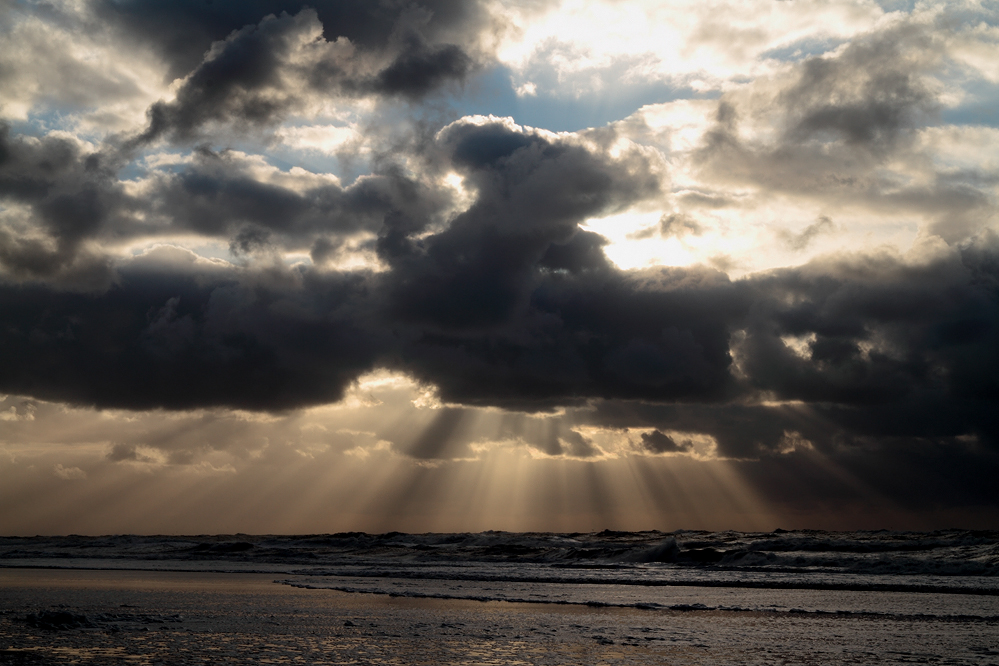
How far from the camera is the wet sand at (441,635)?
12164 millimetres

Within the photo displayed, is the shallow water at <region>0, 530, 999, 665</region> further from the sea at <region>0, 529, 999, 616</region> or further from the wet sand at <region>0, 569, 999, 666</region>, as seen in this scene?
the sea at <region>0, 529, 999, 616</region>

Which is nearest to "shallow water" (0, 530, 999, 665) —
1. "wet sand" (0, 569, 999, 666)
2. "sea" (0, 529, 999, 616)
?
"wet sand" (0, 569, 999, 666)

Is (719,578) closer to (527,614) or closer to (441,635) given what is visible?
(527,614)

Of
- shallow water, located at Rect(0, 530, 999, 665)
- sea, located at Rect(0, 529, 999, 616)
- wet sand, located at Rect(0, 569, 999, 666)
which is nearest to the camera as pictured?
wet sand, located at Rect(0, 569, 999, 666)

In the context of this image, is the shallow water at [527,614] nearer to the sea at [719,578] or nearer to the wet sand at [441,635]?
the wet sand at [441,635]

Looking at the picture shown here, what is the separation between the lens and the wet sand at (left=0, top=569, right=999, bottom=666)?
12164 millimetres

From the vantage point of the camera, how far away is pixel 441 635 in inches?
581

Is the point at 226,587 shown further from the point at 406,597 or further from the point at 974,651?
the point at 974,651

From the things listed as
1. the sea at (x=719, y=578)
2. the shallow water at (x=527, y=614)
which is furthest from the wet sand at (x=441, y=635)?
the sea at (x=719, y=578)

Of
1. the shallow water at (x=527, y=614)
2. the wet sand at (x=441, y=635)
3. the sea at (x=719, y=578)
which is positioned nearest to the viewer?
the wet sand at (x=441, y=635)

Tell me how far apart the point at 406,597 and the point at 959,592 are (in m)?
19.2

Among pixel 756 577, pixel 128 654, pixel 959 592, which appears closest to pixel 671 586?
pixel 756 577

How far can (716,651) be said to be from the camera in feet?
42.9

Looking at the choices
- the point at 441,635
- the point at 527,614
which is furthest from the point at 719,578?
the point at 441,635
